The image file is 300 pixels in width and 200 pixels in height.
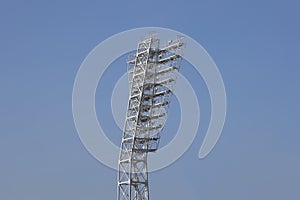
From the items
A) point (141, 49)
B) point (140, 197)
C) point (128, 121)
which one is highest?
point (141, 49)

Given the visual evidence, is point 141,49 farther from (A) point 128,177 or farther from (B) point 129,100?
(A) point 128,177

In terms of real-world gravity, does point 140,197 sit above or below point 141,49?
below

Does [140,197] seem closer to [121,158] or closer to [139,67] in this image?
[121,158]

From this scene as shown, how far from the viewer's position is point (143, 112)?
85375mm

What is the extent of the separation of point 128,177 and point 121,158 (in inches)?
62.4

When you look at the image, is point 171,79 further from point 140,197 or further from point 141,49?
point 140,197

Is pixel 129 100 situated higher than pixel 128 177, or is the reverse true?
pixel 129 100

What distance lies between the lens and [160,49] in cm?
8600

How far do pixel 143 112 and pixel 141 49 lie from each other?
482 cm

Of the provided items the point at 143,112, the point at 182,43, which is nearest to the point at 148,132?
the point at 143,112

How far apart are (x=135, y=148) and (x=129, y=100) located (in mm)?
3704

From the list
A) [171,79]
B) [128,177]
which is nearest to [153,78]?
[171,79]

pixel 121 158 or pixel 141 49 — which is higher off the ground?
pixel 141 49

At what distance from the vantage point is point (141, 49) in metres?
86.2
